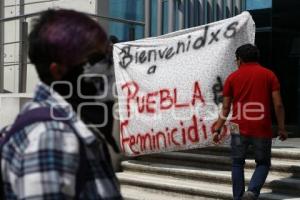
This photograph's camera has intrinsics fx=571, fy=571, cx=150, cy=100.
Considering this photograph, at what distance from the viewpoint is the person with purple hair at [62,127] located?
58.4 inches

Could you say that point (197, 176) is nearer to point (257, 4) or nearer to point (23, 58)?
point (23, 58)

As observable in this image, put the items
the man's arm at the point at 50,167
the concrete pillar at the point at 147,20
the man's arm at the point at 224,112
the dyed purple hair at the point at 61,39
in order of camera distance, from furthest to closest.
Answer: the concrete pillar at the point at 147,20 < the man's arm at the point at 224,112 < the dyed purple hair at the point at 61,39 < the man's arm at the point at 50,167

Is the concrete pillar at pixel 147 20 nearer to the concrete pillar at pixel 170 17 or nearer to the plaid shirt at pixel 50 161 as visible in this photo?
the concrete pillar at pixel 170 17

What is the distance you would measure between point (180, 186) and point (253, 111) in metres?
1.74

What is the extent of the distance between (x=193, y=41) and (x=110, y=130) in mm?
4494

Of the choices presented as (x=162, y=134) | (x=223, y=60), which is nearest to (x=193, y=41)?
(x=223, y=60)

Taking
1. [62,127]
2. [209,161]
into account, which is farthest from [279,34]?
[62,127]

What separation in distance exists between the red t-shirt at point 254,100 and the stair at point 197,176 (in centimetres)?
99

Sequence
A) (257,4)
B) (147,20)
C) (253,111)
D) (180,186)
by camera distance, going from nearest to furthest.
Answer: (253,111) < (180,186) < (147,20) < (257,4)

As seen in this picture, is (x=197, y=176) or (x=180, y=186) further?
(x=197, y=176)

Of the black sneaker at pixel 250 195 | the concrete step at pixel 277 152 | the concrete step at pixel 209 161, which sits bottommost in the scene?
the black sneaker at pixel 250 195

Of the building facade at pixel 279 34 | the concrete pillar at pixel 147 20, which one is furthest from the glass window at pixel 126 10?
the concrete pillar at pixel 147 20

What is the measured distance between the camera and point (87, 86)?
68.6 inches

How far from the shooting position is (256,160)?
4.95 meters
